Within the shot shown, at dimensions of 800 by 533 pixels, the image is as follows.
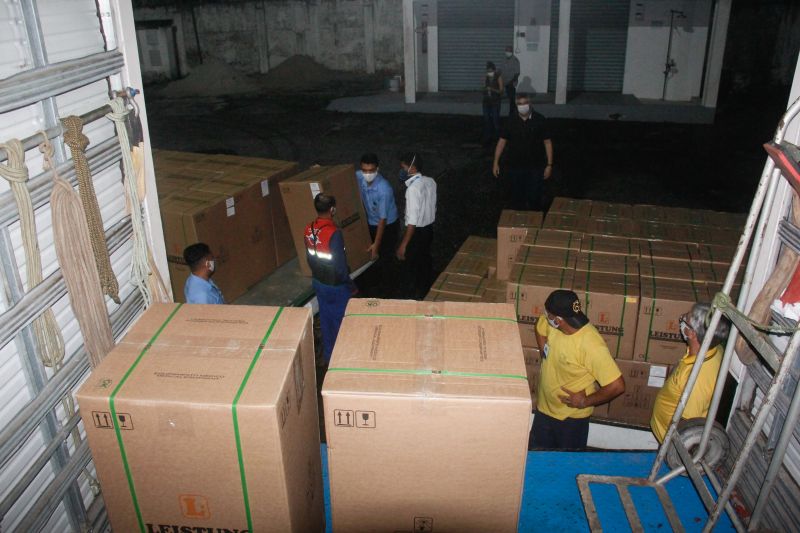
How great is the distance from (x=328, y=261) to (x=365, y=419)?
3217 millimetres

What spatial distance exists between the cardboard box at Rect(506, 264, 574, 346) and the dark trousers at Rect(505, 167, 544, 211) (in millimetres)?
3133

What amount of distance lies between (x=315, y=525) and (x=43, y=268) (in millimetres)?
1633

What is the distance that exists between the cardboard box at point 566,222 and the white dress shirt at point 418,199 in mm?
1262

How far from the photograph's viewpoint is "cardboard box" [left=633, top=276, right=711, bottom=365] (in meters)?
4.53

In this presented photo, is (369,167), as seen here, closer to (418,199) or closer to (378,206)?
(378,206)

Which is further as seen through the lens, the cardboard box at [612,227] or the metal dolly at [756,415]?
the cardboard box at [612,227]

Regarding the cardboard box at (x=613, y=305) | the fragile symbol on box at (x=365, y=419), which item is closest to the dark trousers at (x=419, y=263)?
the cardboard box at (x=613, y=305)

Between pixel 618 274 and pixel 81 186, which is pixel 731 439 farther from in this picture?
pixel 81 186

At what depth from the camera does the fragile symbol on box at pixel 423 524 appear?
2457 millimetres

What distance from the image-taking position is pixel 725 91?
17.5 meters

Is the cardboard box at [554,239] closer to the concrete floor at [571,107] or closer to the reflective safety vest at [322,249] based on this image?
the reflective safety vest at [322,249]

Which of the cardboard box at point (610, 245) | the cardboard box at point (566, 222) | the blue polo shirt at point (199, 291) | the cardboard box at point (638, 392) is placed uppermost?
the blue polo shirt at point (199, 291)

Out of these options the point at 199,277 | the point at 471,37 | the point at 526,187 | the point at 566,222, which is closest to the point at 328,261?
the point at 199,277

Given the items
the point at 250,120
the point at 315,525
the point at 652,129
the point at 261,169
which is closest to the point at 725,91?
the point at 652,129
